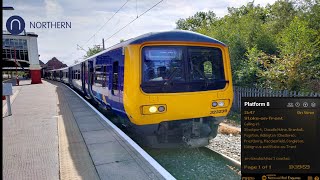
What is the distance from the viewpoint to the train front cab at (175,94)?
16.5 feet

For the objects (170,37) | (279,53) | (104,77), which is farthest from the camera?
(279,53)

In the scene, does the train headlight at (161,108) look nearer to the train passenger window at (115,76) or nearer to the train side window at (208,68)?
the train side window at (208,68)

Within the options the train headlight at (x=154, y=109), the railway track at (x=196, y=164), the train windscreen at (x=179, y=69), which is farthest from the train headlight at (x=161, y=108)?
the railway track at (x=196, y=164)

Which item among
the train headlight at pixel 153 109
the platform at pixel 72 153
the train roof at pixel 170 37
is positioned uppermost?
the train roof at pixel 170 37

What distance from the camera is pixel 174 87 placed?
5.13 metres

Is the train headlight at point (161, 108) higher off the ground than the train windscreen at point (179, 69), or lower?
lower

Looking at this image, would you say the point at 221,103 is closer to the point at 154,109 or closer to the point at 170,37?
the point at 154,109

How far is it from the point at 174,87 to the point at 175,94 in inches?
5.6

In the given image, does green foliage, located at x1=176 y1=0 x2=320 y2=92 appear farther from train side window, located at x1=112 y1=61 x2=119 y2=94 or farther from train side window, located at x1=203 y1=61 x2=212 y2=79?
train side window, located at x1=112 y1=61 x2=119 y2=94

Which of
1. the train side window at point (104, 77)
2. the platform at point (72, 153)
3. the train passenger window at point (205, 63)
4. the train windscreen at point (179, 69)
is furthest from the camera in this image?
the train side window at point (104, 77)

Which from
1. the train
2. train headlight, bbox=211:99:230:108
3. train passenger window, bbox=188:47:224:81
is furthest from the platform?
train passenger window, bbox=188:47:224:81

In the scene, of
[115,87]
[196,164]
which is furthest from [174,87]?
[115,87]
